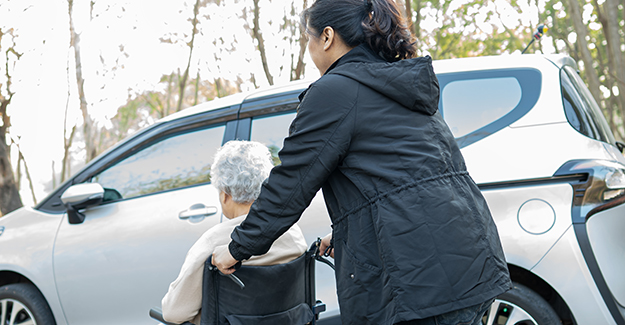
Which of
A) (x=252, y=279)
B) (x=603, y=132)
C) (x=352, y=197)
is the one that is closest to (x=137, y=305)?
(x=252, y=279)

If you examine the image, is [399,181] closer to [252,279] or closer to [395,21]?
[395,21]

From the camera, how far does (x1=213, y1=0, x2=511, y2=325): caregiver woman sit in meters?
1.47

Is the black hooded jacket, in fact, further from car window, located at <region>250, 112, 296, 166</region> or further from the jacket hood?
car window, located at <region>250, 112, 296, 166</region>

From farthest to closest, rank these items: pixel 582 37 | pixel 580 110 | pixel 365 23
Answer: pixel 582 37 < pixel 580 110 < pixel 365 23

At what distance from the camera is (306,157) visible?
158 cm

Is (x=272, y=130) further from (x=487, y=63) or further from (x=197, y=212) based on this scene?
(x=487, y=63)

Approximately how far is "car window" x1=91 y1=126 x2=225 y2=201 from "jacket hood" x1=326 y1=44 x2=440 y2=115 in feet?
6.28

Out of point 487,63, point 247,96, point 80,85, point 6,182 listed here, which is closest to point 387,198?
point 487,63

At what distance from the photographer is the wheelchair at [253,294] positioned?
6.61ft

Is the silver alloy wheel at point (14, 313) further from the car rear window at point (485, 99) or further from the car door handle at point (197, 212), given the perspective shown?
the car rear window at point (485, 99)

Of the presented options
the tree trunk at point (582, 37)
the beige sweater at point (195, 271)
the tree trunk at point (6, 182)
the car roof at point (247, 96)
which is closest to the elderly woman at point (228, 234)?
the beige sweater at point (195, 271)

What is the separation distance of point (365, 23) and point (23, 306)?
304 cm

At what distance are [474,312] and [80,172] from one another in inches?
114

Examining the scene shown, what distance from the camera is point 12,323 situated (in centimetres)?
357
